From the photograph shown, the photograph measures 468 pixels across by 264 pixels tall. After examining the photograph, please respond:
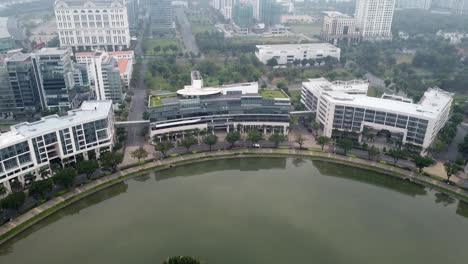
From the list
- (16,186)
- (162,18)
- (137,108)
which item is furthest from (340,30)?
(16,186)

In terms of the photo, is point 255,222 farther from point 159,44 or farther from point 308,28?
point 308,28

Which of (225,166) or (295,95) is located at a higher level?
(295,95)

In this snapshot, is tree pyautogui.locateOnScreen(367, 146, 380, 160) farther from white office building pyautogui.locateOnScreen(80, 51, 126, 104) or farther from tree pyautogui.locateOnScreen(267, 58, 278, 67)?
tree pyautogui.locateOnScreen(267, 58, 278, 67)

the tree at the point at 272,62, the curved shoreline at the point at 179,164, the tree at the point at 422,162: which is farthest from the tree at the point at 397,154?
the tree at the point at 272,62

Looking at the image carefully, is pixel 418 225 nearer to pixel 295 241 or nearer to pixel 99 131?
pixel 295 241

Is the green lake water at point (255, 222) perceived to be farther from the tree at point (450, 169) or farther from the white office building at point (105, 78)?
the white office building at point (105, 78)

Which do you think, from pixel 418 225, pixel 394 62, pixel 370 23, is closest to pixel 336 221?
pixel 418 225
